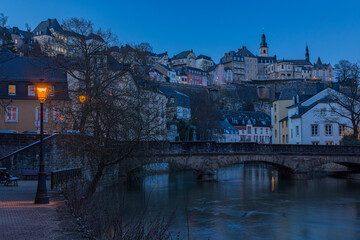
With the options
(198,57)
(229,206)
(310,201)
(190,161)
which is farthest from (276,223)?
(198,57)

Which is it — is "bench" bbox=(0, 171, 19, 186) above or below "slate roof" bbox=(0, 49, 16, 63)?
below

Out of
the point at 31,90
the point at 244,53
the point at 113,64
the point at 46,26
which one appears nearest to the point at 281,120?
the point at 113,64

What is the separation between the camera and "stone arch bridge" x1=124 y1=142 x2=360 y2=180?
1384 inches

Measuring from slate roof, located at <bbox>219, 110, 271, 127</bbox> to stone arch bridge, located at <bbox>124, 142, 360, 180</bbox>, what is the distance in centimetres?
5144

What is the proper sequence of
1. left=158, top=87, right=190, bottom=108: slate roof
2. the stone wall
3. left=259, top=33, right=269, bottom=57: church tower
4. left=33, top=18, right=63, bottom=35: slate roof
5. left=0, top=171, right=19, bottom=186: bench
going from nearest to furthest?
left=0, top=171, right=19, bottom=186: bench < the stone wall < left=158, top=87, right=190, bottom=108: slate roof < left=33, top=18, right=63, bottom=35: slate roof < left=259, top=33, right=269, bottom=57: church tower

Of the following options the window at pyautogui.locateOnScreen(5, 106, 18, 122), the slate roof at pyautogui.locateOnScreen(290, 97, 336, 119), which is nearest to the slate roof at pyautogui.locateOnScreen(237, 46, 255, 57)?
the slate roof at pyautogui.locateOnScreen(290, 97, 336, 119)

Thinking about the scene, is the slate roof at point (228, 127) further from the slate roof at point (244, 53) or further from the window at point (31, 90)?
the slate roof at point (244, 53)

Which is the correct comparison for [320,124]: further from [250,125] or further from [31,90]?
[250,125]

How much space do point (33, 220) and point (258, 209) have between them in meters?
14.4

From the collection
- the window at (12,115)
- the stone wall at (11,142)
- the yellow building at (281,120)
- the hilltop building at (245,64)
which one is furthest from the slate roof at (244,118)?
the stone wall at (11,142)

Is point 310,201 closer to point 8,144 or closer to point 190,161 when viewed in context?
point 190,161

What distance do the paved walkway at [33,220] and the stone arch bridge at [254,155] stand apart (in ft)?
65.7

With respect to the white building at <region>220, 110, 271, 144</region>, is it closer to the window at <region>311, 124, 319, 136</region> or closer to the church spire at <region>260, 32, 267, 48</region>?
the window at <region>311, 124, 319, 136</region>

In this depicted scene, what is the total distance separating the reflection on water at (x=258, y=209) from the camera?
674 inches
